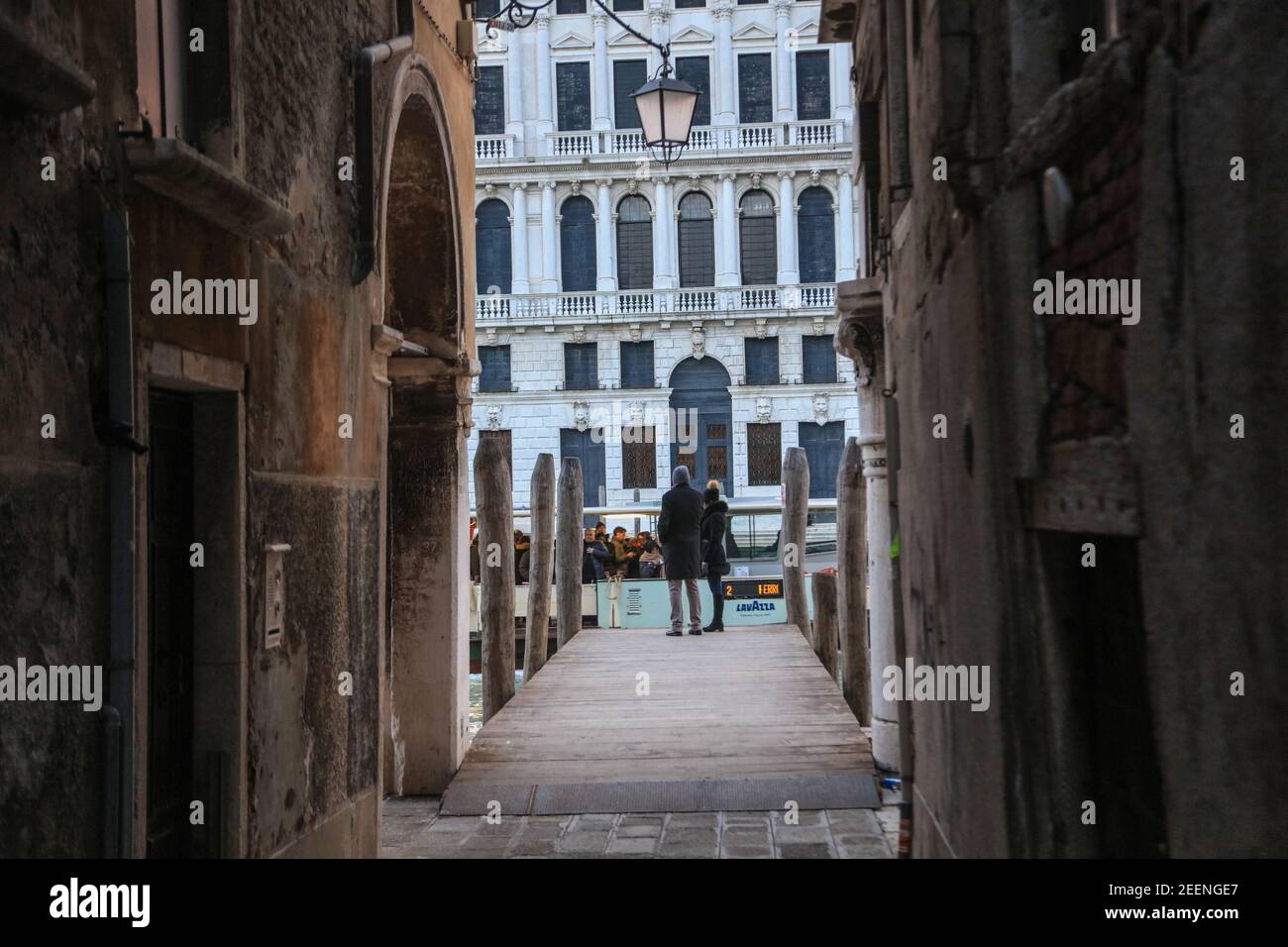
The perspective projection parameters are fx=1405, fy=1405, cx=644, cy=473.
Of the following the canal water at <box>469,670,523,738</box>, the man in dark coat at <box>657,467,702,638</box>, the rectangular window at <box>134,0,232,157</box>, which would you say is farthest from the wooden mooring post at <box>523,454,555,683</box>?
the rectangular window at <box>134,0,232,157</box>

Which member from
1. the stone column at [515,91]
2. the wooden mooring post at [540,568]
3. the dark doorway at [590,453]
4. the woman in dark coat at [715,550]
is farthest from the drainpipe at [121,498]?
the stone column at [515,91]

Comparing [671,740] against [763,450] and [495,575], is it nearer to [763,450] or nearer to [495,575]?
[495,575]

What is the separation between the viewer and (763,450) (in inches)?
1264

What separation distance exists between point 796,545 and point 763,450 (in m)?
18.4

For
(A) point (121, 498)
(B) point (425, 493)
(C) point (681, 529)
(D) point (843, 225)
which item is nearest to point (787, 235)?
(D) point (843, 225)

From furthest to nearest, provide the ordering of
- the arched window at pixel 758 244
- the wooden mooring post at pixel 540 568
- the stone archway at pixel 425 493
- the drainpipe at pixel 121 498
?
1. the arched window at pixel 758 244
2. the wooden mooring post at pixel 540 568
3. the stone archway at pixel 425 493
4. the drainpipe at pixel 121 498

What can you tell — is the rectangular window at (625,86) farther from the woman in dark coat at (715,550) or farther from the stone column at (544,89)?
the woman in dark coat at (715,550)

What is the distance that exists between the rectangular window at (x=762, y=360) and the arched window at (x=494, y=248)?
19.1 feet

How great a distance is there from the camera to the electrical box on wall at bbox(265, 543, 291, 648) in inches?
175

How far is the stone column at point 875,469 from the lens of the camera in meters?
7.28

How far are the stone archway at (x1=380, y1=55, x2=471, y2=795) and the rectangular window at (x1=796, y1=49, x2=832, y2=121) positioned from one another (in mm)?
26142
